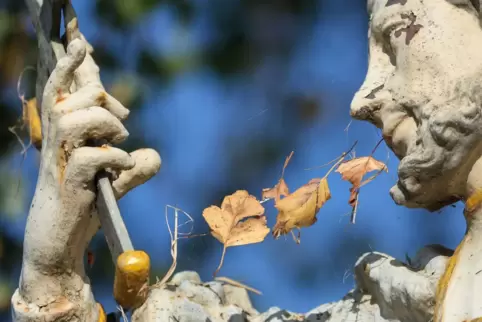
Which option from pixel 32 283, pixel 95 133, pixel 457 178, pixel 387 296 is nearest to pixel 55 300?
pixel 32 283

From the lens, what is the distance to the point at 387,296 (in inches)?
58.4

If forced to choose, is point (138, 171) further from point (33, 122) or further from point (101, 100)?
point (33, 122)

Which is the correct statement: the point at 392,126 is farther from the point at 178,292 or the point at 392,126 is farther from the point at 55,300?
the point at 55,300

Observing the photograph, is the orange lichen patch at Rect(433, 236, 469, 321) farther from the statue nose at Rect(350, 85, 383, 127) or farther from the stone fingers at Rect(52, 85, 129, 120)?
the stone fingers at Rect(52, 85, 129, 120)

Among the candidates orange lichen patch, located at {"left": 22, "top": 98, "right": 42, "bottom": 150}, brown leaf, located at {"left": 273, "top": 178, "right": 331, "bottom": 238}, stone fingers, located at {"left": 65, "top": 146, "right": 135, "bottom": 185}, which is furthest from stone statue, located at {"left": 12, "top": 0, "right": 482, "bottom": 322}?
orange lichen patch, located at {"left": 22, "top": 98, "right": 42, "bottom": 150}

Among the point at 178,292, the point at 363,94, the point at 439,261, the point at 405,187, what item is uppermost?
the point at 363,94

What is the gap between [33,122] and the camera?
77.7 inches

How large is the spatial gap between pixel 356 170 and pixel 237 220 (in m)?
0.19

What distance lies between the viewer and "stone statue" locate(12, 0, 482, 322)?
1.34 meters

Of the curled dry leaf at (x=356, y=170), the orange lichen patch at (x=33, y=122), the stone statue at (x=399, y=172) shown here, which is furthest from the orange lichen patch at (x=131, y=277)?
the orange lichen patch at (x=33, y=122)

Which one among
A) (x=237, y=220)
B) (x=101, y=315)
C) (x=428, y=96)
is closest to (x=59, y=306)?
(x=101, y=315)

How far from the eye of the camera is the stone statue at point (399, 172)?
1344 millimetres

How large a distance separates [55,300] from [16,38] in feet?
4.44

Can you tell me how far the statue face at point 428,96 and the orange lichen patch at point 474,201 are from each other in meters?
0.02
